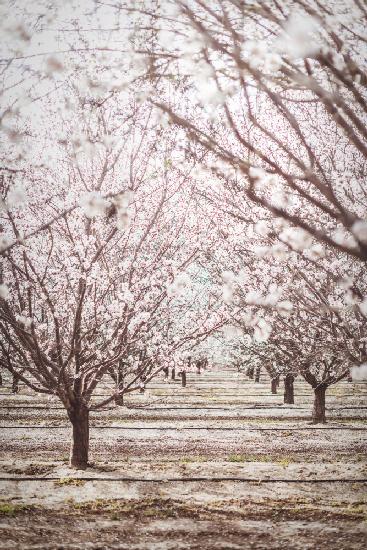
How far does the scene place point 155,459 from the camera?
40.2 feet

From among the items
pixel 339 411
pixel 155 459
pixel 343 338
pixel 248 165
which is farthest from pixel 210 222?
pixel 339 411

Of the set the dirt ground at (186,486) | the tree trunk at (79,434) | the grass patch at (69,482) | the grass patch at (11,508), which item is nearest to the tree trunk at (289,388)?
the dirt ground at (186,486)

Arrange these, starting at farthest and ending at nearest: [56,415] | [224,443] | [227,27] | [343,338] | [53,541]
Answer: [56,415]
[224,443]
[343,338]
[53,541]
[227,27]

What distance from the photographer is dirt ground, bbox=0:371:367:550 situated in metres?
6.82

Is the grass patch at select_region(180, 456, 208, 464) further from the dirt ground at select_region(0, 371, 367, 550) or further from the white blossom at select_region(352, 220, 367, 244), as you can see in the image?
the white blossom at select_region(352, 220, 367, 244)

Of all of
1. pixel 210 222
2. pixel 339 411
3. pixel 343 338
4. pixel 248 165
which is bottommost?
pixel 339 411

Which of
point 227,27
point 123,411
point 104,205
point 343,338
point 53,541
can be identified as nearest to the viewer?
point 227,27

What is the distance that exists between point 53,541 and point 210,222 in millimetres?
7545

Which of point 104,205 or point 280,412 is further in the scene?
point 280,412

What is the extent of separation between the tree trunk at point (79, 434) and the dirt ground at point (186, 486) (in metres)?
0.37

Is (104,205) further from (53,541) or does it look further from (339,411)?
(339,411)

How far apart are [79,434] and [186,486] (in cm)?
259

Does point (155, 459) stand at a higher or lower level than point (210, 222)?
lower

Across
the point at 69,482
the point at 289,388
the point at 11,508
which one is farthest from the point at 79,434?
the point at 289,388
